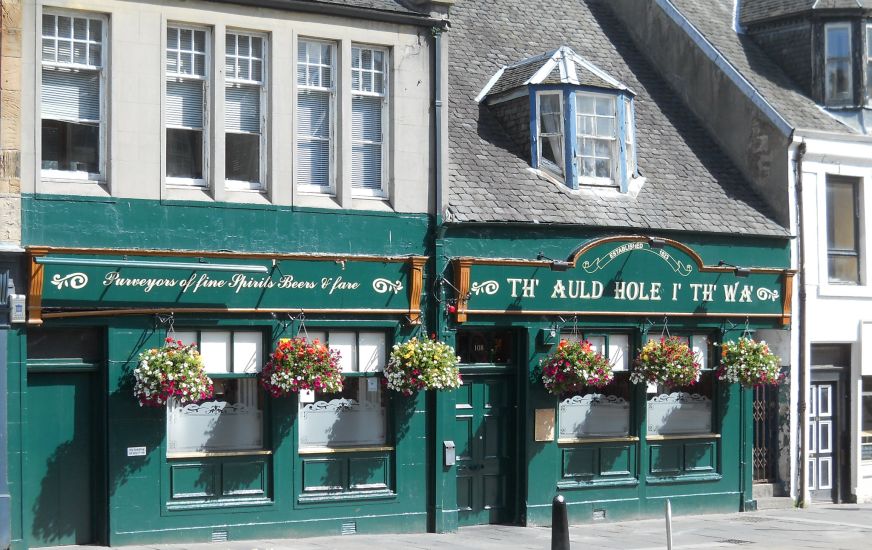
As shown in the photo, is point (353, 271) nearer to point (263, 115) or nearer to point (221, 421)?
point (263, 115)

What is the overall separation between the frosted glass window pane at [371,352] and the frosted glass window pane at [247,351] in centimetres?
145

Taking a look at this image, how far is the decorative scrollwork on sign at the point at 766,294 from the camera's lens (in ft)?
71.3

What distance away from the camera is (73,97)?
1622 centimetres

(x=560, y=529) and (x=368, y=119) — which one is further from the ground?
(x=368, y=119)

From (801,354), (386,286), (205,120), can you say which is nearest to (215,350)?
(386,286)

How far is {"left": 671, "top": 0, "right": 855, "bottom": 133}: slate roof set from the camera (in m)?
23.0

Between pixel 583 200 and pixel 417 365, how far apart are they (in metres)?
4.33

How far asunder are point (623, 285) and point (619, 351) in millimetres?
1037

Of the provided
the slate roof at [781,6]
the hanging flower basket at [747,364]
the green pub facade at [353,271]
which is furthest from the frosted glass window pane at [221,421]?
the slate roof at [781,6]

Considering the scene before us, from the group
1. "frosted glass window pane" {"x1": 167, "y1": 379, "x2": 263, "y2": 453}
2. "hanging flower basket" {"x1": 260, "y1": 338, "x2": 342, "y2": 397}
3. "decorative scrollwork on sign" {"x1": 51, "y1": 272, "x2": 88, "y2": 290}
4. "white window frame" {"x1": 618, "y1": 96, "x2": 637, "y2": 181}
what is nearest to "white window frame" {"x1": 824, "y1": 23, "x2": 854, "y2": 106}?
"white window frame" {"x1": 618, "y1": 96, "x2": 637, "y2": 181}

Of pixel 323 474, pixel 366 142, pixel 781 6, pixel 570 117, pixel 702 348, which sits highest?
pixel 781 6

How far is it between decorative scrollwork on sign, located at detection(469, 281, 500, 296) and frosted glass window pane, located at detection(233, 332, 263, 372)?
10.4 ft

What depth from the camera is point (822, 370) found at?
74.8ft

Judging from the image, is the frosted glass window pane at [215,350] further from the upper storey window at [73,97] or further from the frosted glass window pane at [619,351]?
the frosted glass window pane at [619,351]
